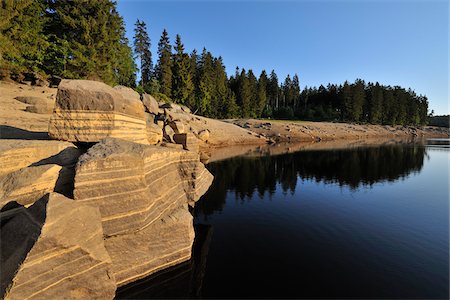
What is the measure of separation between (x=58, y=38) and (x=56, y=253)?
3687 centimetres

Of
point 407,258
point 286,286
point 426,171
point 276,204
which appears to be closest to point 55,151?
point 286,286

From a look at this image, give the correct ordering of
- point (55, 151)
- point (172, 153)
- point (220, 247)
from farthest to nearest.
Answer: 1. point (172, 153)
2. point (220, 247)
3. point (55, 151)

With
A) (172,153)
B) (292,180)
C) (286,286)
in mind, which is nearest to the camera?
(286,286)

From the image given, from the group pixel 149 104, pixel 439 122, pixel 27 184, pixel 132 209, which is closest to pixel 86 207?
pixel 132 209

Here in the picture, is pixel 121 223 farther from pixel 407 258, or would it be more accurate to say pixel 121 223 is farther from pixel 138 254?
pixel 407 258

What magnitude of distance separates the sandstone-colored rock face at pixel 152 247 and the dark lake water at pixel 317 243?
50 centimetres

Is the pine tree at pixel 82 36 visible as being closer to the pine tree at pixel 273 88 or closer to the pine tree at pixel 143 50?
the pine tree at pixel 143 50

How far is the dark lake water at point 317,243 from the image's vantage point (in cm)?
849

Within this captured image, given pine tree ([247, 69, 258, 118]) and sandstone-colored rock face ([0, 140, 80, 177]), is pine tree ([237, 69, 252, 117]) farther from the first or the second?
→ sandstone-colored rock face ([0, 140, 80, 177])

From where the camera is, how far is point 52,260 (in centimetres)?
612

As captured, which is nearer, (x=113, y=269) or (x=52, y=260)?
(x=52, y=260)

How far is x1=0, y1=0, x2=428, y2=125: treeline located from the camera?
1231 inches

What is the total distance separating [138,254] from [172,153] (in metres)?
5.67

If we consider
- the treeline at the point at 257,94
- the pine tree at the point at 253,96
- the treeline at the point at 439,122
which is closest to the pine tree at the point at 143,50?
the treeline at the point at 257,94
